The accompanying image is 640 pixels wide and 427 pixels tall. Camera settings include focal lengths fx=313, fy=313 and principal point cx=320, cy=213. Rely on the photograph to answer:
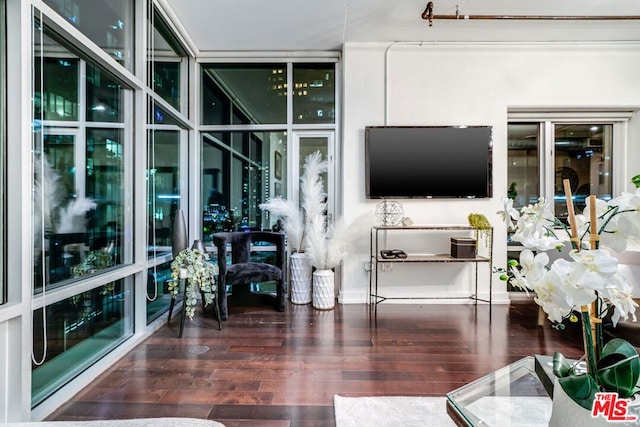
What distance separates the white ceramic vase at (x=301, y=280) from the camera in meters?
3.72

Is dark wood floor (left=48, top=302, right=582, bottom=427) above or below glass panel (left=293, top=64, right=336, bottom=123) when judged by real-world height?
below

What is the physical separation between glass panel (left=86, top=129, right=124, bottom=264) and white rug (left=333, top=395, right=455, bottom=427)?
200 centimetres

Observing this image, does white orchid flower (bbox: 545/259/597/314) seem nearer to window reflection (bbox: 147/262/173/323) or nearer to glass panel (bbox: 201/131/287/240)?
window reflection (bbox: 147/262/173/323)

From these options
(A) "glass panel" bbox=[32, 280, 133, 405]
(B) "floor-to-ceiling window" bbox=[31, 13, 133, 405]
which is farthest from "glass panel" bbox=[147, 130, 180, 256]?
(A) "glass panel" bbox=[32, 280, 133, 405]

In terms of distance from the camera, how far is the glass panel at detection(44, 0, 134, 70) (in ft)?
6.40

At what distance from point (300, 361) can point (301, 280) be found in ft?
4.77

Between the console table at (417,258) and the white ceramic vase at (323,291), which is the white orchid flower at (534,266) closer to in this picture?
the console table at (417,258)

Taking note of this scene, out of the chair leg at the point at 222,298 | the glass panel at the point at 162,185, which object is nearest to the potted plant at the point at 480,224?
the chair leg at the point at 222,298

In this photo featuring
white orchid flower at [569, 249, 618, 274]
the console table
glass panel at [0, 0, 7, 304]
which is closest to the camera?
white orchid flower at [569, 249, 618, 274]

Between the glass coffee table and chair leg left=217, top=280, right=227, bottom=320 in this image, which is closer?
the glass coffee table

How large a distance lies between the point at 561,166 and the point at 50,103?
5.27m

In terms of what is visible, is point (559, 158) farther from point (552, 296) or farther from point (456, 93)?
point (552, 296)

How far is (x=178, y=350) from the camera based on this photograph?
2.49m

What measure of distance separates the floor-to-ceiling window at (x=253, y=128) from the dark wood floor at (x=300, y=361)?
142 centimetres
